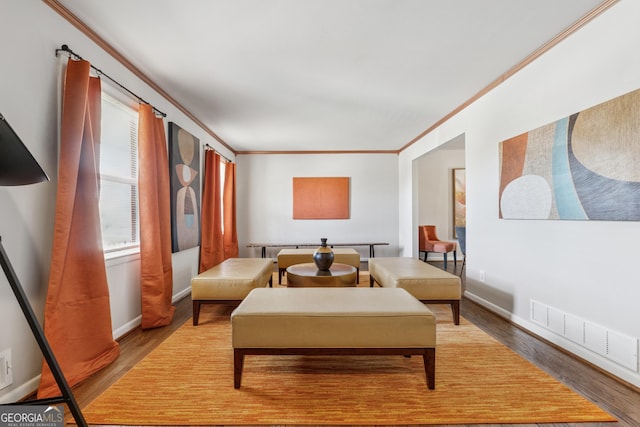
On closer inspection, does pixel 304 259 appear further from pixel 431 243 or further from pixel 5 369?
pixel 5 369

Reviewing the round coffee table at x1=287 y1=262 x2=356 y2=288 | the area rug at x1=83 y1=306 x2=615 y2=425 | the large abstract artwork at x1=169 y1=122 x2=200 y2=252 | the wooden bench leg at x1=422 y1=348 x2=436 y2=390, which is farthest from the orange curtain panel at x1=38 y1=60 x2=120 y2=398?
the wooden bench leg at x1=422 y1=348 x2=436 y2=390

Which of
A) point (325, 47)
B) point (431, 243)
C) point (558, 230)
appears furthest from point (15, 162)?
point (431, 243)

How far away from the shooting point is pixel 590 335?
2059mm

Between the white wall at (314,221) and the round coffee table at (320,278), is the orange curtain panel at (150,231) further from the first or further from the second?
the white wall at (314,221)

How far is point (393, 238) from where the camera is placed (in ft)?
21.5

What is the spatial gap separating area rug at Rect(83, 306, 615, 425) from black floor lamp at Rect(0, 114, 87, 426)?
0.45 metres

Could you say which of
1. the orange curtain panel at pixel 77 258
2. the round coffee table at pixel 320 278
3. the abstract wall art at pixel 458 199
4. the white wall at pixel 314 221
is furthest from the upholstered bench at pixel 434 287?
the abstract wall art at pixel 458 199

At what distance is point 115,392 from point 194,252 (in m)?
2.59

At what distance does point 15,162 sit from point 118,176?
171 cm

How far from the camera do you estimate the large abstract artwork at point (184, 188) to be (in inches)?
138

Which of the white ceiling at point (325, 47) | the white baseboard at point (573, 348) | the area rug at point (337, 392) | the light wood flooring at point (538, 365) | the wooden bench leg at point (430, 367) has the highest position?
the white ceiling at point (325, 47)

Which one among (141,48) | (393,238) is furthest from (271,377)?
(393,238)

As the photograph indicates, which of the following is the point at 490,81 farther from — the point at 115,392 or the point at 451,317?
the point at 115,392

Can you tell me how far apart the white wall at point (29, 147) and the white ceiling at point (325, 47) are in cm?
23
